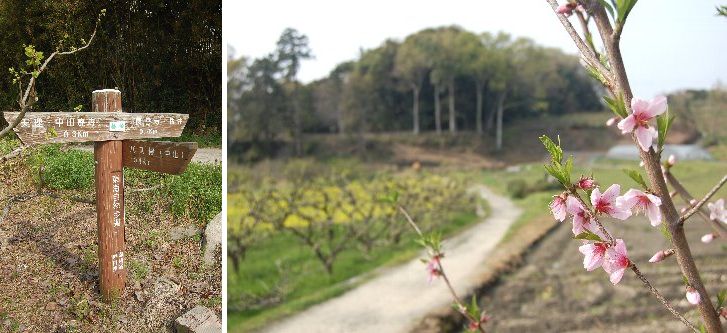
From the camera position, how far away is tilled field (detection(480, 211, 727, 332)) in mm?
3031

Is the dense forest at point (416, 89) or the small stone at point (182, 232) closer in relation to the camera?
the small stone at point (182, 232)

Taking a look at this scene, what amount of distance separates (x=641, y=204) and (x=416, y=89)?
12.9ft

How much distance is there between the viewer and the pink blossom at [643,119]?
0.41 metres

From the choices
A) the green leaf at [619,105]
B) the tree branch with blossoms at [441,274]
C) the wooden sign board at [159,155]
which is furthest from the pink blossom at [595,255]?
the wooden sign board at [159,155]

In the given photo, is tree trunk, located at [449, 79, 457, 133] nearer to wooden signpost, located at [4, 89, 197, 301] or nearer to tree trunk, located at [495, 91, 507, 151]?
tree trunk, located at [495, 91, 507, 151]

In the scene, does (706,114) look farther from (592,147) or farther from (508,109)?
(508,109)

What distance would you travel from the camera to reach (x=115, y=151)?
4.97 feet

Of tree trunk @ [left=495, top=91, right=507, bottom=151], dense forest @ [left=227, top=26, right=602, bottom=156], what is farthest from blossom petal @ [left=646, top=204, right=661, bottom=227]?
tree trunk @ [left=495, top=91, right=507, bottom=151]

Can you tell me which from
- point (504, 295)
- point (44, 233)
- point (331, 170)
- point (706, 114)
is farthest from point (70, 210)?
point (706, 114)

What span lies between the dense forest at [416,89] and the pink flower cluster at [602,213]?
3670mm

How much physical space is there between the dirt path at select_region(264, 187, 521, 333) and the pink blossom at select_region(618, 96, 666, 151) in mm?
2563

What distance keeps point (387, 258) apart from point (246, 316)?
1.03 m

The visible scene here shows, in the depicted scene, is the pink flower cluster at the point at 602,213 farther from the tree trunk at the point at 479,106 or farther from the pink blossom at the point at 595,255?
the tree trunk at the point at 479,106

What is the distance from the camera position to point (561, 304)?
323 centimetres
